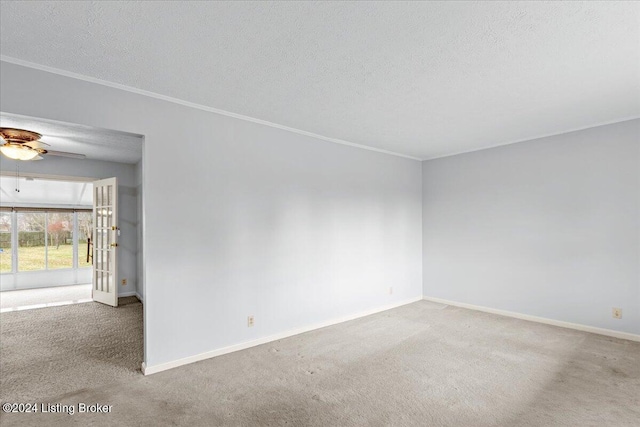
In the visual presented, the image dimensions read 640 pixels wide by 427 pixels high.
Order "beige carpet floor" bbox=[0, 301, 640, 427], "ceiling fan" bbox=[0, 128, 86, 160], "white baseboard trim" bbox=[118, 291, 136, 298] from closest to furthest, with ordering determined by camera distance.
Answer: "beige carpet floor" bbox=[0, 301, 640, 427] < "ceiling fan" bbox=[0, 128, 86, 160] < "white baseboard trim" bbox=[118, 291, 136, 298]

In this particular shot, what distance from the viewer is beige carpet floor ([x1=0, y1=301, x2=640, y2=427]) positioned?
2254 mm

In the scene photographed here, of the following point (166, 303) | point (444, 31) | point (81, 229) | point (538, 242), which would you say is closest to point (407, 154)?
point (538, 242)

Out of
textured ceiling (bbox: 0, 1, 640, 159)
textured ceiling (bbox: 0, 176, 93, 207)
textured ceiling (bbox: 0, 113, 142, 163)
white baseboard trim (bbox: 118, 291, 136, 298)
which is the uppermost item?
textured ceiling (bbox: 0, 1, 640, 159)

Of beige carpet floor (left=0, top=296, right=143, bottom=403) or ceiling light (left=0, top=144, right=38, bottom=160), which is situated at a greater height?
ceiling light (left=0, top=144, right=38, bottom=160)

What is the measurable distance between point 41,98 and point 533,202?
17.7ft

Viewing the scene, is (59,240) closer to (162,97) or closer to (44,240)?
(44,240)

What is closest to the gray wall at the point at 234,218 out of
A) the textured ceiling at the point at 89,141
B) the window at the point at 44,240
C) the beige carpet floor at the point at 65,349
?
the beige carpet floor at the point at 65,349

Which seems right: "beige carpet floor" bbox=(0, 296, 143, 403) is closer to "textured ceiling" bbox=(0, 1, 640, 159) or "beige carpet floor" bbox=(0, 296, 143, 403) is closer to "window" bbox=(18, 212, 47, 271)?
"textured ceiling" bbox=(0, 1, 640, 159)

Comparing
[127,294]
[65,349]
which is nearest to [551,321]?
[65,349]

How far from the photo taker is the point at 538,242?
14.4ft

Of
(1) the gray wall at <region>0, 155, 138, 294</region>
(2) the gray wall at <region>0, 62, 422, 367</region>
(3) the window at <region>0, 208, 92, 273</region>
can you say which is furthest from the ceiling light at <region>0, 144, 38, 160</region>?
(3) the window at <region>0, 208, 92, 273</region>

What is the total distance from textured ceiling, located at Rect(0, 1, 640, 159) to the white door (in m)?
3.30

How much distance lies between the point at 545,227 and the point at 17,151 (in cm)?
620

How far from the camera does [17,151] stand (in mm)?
3348
